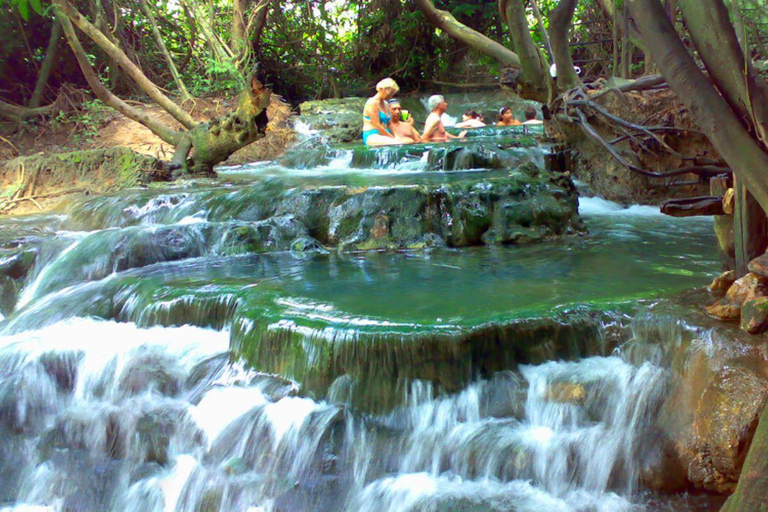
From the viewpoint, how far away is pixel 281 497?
332cm

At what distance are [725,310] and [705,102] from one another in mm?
1031

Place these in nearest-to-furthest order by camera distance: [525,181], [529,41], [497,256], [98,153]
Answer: [497,256] < [525,181] < [529,41] < [98,153]

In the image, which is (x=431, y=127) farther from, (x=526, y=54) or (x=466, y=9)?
(x=466, y=9)

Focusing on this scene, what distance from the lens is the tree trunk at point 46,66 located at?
12133mm

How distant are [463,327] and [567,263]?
1.84 metres

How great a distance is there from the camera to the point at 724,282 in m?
3.62

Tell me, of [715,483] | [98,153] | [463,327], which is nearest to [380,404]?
[463,327]

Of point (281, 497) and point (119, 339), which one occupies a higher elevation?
point (119, 339)

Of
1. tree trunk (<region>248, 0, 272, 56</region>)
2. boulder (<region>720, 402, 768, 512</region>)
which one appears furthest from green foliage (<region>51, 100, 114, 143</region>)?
boulder (<region>720, 402, 768, 512</region>)

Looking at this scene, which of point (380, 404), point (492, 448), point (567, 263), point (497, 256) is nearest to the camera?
point (492, 448)

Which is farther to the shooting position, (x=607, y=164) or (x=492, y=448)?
(x=607, y=164)

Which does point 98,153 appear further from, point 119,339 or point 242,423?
point 242,423

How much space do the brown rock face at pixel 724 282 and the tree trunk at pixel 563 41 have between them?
440 cm

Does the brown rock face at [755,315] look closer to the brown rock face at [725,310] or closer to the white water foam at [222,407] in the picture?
the brown rock face at [725,310]
